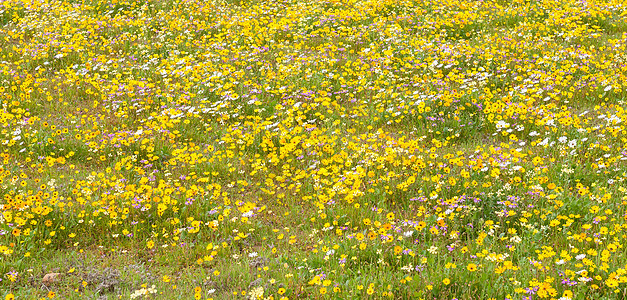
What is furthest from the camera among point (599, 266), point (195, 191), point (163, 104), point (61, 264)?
point (163, 104)

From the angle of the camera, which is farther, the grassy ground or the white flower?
the white flower

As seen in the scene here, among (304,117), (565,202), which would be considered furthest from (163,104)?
(565,202)

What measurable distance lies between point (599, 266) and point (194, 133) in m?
4.94

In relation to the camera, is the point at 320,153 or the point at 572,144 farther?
the point at 320,153

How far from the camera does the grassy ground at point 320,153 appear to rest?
164 inches

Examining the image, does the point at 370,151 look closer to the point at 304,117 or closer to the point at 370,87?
the point at 304,117

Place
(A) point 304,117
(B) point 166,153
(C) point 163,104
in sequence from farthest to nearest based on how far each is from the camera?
(C) point 163,104, (A) point 304,117, (B) point 166,153


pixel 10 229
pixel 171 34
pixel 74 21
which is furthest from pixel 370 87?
pixel 74 21

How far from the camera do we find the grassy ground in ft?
13.7

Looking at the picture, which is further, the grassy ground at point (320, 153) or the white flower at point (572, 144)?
the white flower at point (572, 144)

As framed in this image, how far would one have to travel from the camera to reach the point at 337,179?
555 centimetres

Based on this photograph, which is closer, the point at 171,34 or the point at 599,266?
the point at 599,266

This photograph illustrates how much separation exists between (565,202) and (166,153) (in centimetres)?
441

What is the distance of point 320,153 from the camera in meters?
6.05
